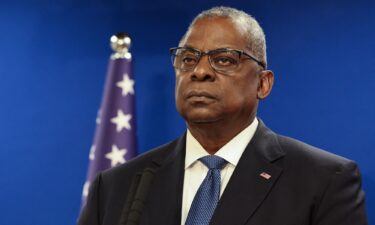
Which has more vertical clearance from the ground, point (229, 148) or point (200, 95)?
point (200, 95)

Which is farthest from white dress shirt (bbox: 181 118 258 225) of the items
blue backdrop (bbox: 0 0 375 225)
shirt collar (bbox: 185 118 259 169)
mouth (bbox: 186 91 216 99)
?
blue backdrop (bbox: 0 0 375 225)

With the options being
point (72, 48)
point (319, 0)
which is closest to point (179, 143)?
point (319, 0)

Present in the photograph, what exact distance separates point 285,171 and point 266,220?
0.56ft

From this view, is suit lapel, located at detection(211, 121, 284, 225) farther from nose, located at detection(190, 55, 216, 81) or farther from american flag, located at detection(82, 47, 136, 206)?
american flag, located at detection(82, 47, 136, 206)

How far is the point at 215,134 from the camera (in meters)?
1.86

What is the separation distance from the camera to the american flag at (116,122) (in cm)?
337

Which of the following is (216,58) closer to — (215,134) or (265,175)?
(215,134)

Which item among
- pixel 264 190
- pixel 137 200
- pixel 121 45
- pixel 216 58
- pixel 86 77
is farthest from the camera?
pixel 86 77

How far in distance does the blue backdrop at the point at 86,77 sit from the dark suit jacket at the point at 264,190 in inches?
58.0

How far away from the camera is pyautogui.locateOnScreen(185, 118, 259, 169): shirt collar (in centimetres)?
180

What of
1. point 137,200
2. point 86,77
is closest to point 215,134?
point 137,200

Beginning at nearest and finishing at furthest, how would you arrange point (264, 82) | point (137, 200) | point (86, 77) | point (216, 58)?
1. point (137, 200)
2. point (216, 58)
3. point (264, 82)
4. point (86, 77)

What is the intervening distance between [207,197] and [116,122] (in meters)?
1.78

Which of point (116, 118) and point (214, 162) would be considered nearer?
point (214, 162)
